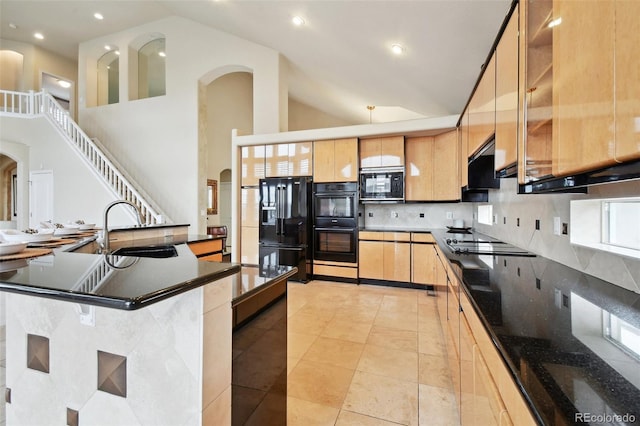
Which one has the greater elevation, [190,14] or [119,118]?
[190,14]

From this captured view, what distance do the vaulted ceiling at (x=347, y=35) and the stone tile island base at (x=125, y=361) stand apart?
305 centimetres

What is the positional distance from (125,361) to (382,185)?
4.03 metres

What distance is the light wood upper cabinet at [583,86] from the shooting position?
0.79 metres

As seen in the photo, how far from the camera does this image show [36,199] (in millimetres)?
7133

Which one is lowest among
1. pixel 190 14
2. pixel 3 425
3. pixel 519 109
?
pixel 3 425

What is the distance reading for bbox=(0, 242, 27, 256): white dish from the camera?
1479mm

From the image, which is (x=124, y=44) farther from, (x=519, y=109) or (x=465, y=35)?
(x=519, y=109)

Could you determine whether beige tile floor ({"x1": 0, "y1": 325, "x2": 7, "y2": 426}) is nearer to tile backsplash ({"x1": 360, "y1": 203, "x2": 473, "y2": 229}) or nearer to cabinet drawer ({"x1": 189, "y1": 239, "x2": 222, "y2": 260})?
cabinet drawer ({"x1": 189, "y1": 239, "x2": 222, "y2": 260})

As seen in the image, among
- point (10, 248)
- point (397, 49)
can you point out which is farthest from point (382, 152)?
point (10, 248)

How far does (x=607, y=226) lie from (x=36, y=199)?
10345 mm

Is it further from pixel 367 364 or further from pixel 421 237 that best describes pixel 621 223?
pixel 421 237

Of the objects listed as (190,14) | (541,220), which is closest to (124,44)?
(190,14)

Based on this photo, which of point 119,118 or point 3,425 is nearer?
point 3,425

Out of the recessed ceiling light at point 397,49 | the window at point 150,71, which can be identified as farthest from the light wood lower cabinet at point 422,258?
the window at point 150,71
